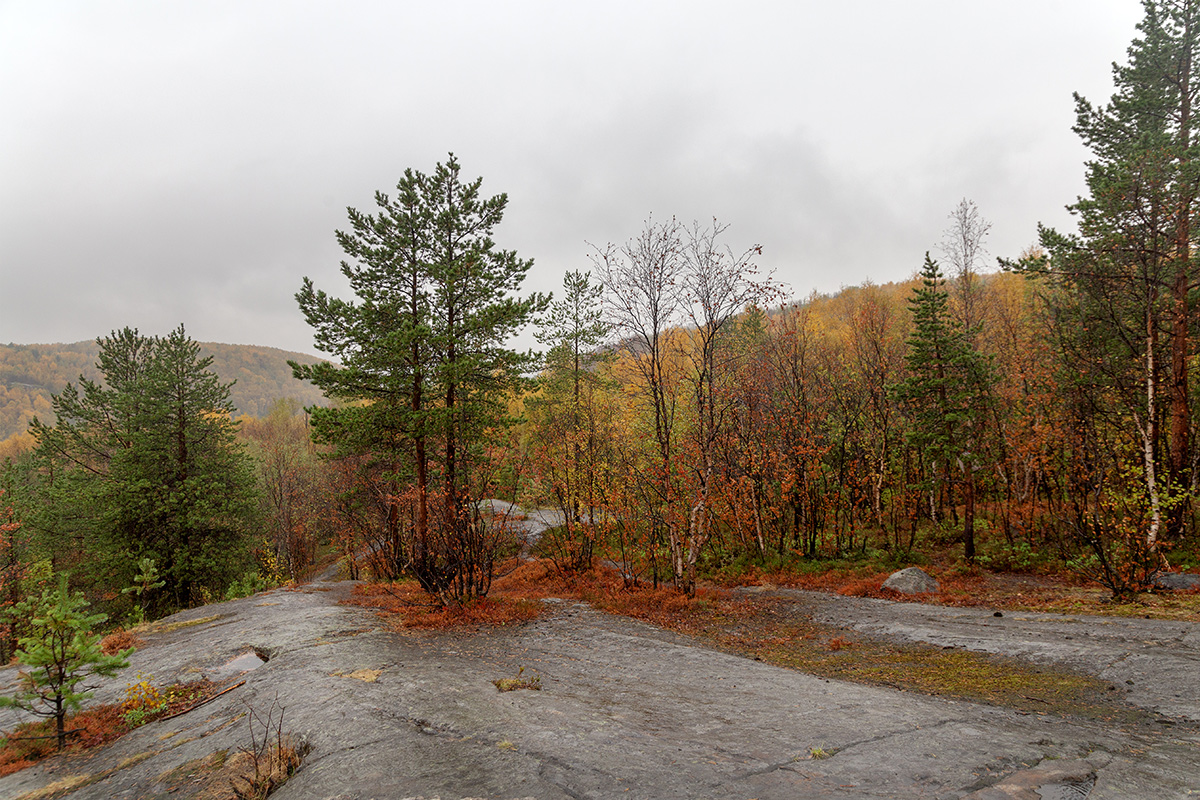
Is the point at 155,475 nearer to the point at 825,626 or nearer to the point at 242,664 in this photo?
the point at 242,664

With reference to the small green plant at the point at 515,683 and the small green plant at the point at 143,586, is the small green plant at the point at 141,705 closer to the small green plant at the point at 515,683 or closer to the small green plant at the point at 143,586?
the small green plant at the point at 515,683

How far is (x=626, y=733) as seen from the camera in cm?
499

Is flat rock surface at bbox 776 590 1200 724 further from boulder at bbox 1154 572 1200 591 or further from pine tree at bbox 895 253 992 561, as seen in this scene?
pine tree at bbox 895 253 992 561

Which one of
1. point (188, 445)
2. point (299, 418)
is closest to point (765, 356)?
point (188, 445)

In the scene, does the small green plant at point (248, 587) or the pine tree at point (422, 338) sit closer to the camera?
the pine tree at point (422, 338)

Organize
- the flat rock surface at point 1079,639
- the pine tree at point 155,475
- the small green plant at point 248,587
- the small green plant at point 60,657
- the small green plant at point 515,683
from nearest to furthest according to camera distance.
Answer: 1. the small green plant at point 60,657
2. the flat rock surface at point 1079,639
3. the small green plant at point 515,683
4. the small green plant at point 248,587
5. the pine tree at point 155,475

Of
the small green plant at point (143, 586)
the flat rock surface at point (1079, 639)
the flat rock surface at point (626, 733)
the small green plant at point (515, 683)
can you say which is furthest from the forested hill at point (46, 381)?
the flat rock surface at point (1079, 639)

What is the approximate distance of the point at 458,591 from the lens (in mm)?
12375

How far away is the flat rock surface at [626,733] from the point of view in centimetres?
385

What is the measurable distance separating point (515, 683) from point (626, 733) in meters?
2.24

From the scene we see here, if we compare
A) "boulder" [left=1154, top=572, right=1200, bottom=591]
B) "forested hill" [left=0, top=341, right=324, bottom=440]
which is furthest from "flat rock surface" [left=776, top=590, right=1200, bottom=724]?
"forested hill" [left=0, top=341, right=324, bottom=440]

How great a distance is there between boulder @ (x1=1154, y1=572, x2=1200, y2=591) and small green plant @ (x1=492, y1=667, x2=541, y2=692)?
44.0ft

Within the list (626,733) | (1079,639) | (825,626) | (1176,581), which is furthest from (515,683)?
(1176,581)

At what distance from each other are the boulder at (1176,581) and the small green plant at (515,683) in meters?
13.4
